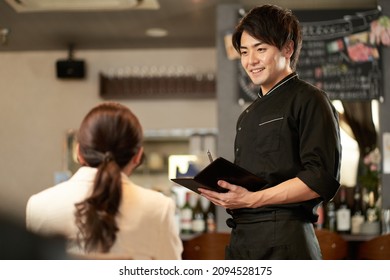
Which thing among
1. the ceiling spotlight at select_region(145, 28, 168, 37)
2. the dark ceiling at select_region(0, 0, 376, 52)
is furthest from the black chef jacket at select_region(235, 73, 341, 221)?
the ceiling spotlight at select_region(145, 28, 168, 37)

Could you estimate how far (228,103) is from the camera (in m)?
2.68

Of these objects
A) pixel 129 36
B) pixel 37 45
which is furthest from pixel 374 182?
pixel 37 45

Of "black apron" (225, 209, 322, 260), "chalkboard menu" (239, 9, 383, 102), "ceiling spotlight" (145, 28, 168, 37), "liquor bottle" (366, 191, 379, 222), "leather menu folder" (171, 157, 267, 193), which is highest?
"ceiling spotlight" (145, 28, 168, 37)

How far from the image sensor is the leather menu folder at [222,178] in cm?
99

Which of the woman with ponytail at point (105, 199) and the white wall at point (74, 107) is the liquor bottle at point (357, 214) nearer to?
the white wall at point (74, 107)

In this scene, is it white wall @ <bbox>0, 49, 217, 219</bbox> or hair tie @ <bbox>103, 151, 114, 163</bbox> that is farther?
white wall @ <bbox>0, 49, 217, 219</bbox>

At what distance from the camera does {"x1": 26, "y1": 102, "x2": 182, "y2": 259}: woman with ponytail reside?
40.8 inches

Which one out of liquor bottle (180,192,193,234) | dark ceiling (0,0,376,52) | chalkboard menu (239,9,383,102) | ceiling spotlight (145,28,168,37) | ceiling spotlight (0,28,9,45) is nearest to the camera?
ceiling spotlight (0,28,9,45)

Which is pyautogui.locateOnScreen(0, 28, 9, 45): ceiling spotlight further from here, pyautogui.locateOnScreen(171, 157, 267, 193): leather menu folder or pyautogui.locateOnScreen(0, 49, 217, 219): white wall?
pyautogui.locateOnScreen(171, 157, 267, 193): leather menu folder

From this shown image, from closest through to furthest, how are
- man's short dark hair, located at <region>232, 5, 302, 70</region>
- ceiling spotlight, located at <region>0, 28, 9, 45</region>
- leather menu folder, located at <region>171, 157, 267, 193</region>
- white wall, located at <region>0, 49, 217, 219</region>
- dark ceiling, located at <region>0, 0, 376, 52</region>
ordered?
leather menu folder, located at <region>171, 157, 267, 193</region> → man's short dark hair, located at <region>232, 5, 302, 70</region> → ceiling spotlight, located at <region>0, 28, 9, 45</region> → dark ceiling, located at <region>0, 0, 376, 52</region> → white wall, located at <region>0, 49, 217, 219</region>

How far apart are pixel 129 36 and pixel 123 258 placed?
2262 millimetres

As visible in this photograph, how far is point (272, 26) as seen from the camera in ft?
3.64

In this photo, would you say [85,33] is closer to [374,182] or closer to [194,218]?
[194,218]

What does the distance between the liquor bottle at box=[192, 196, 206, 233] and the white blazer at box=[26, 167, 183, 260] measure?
1616mm
